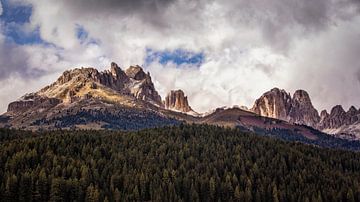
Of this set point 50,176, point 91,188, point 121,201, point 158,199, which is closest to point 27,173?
point 50,176

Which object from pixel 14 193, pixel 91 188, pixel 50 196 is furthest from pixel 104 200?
pixel 14 193

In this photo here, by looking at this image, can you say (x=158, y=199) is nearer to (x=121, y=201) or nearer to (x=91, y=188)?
(x=121, y=201)

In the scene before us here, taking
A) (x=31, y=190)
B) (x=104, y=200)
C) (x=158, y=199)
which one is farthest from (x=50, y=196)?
(x=158, y=199)

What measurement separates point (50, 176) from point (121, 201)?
36.8m

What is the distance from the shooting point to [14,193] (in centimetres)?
18750

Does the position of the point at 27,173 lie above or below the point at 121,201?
above

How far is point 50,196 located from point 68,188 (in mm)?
10227

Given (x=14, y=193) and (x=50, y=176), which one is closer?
(x=14, y=193)

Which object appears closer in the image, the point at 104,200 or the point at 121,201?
the point at 104,200

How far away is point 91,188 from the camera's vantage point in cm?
19325

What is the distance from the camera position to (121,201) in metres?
197

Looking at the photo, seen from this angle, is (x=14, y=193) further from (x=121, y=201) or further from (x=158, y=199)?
(x=158, y=199)

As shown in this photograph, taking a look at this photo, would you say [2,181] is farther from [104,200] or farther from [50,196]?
[104,200]

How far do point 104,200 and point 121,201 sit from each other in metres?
14.6
